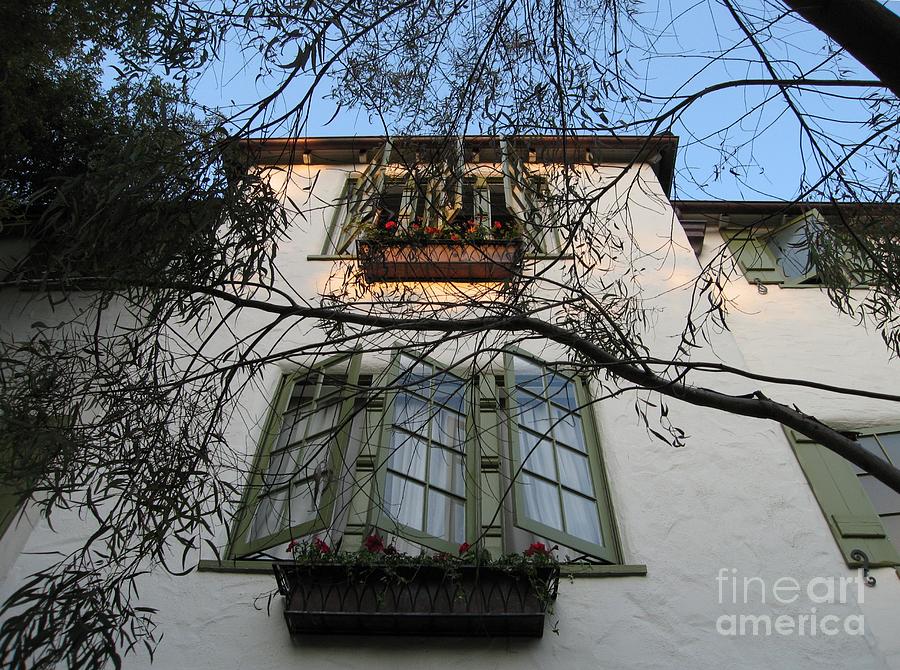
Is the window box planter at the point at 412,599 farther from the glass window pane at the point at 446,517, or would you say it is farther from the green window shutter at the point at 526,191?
the green window shutter at the point at 526,191

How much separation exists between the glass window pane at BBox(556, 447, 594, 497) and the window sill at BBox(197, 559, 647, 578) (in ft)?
2.13

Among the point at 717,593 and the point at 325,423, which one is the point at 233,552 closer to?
the point at 325,423

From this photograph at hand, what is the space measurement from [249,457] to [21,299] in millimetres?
3241

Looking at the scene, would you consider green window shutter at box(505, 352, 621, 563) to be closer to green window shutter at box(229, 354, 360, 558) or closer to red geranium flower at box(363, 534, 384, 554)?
red geranium flower at box(363, 534, 384, 554)

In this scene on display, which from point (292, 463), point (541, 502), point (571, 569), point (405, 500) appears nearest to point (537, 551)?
point (571, 569)

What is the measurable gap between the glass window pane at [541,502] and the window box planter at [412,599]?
25.1 inches

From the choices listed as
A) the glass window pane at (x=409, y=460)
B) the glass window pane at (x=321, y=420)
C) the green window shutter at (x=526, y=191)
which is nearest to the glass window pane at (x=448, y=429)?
the glass window pane at (x=409, y=460)

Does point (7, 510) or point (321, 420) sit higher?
point (321, 420)

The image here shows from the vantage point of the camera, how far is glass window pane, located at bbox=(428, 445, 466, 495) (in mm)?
5098

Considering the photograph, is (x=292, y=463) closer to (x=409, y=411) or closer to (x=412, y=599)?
(x=409, y=411)

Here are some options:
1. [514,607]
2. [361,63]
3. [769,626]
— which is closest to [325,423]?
[514,607]

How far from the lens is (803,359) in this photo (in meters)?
6.70

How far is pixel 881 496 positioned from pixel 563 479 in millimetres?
2218

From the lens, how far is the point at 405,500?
4.90 meters
